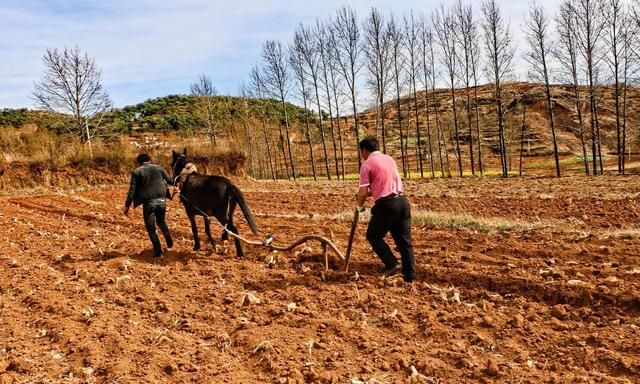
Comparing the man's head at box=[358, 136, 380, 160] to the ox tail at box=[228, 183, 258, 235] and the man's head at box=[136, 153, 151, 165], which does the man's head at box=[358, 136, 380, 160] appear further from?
the man's head at box=[136, 153, 151, 165]

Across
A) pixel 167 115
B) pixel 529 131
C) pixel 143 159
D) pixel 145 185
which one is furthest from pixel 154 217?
pixel 529 131

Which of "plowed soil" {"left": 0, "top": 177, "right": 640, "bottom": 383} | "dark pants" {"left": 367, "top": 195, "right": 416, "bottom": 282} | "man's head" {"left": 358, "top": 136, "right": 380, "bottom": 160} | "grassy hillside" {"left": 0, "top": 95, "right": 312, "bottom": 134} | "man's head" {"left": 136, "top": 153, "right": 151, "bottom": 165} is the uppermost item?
"grassy hillside" {"left": 0, "top": 95, "right": 312, "bottom": 134}

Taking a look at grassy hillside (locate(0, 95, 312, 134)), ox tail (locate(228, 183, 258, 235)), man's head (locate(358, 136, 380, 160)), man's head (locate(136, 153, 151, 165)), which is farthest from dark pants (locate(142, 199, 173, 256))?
grassy hillside (locate(0, 95, 312, 134))

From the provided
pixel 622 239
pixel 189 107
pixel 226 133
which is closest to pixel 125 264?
pixel 622 239

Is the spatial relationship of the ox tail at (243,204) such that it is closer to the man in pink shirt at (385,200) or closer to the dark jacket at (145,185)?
the dark jacket at (145,185)

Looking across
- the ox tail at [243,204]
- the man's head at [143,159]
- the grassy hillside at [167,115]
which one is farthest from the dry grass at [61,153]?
the grassy hillside at [167,115]

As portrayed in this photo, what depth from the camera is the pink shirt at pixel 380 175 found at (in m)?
6.59

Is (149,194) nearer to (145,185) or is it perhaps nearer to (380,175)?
(145,185)

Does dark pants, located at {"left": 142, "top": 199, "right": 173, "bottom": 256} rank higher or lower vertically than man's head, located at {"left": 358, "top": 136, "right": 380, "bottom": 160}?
lower

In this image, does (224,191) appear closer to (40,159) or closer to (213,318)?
(213,318)

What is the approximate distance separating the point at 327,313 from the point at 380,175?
2017 millimetres

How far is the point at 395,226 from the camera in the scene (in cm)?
677

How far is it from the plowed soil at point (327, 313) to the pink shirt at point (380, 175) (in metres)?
1.30

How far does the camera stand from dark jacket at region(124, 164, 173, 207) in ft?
29.1
